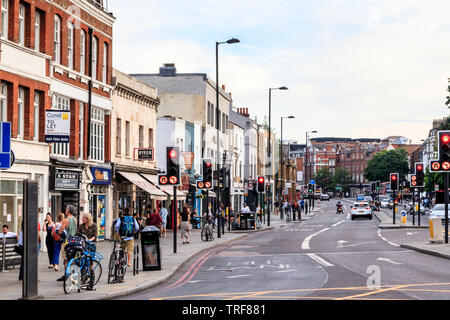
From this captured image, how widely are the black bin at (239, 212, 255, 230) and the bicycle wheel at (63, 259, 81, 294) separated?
117 ft

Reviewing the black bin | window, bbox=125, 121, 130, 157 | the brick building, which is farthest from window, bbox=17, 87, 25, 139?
the black bin

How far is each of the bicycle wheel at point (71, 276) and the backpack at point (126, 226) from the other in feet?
15.3

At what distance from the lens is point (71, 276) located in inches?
647

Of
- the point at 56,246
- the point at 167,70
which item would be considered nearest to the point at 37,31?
the point at 56,246

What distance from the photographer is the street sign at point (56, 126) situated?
29.4 meters

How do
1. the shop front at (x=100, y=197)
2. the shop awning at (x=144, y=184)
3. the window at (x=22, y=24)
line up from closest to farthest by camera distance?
the window at (x=22, y=24), the shop front at (x=100, y=197), the shop awning at (x=144, y=184)

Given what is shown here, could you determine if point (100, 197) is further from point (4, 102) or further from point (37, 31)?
point (4, 102)

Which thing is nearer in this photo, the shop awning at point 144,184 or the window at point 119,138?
the shop awning at point 144,184

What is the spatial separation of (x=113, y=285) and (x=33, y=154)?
13.6 meters

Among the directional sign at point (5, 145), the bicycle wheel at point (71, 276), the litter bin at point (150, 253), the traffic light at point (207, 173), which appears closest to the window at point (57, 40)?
the traffic light at point (207, 173)

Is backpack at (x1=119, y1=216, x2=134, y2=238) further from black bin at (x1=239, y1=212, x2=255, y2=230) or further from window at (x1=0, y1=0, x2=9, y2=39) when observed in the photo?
black bin at (x1=239, y1=212, x2=255, y2=230)

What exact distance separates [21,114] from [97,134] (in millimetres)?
9051

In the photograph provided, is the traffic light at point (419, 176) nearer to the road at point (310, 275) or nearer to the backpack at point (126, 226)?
the road at point (310, 275)

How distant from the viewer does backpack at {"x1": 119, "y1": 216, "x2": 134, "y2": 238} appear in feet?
70.4
